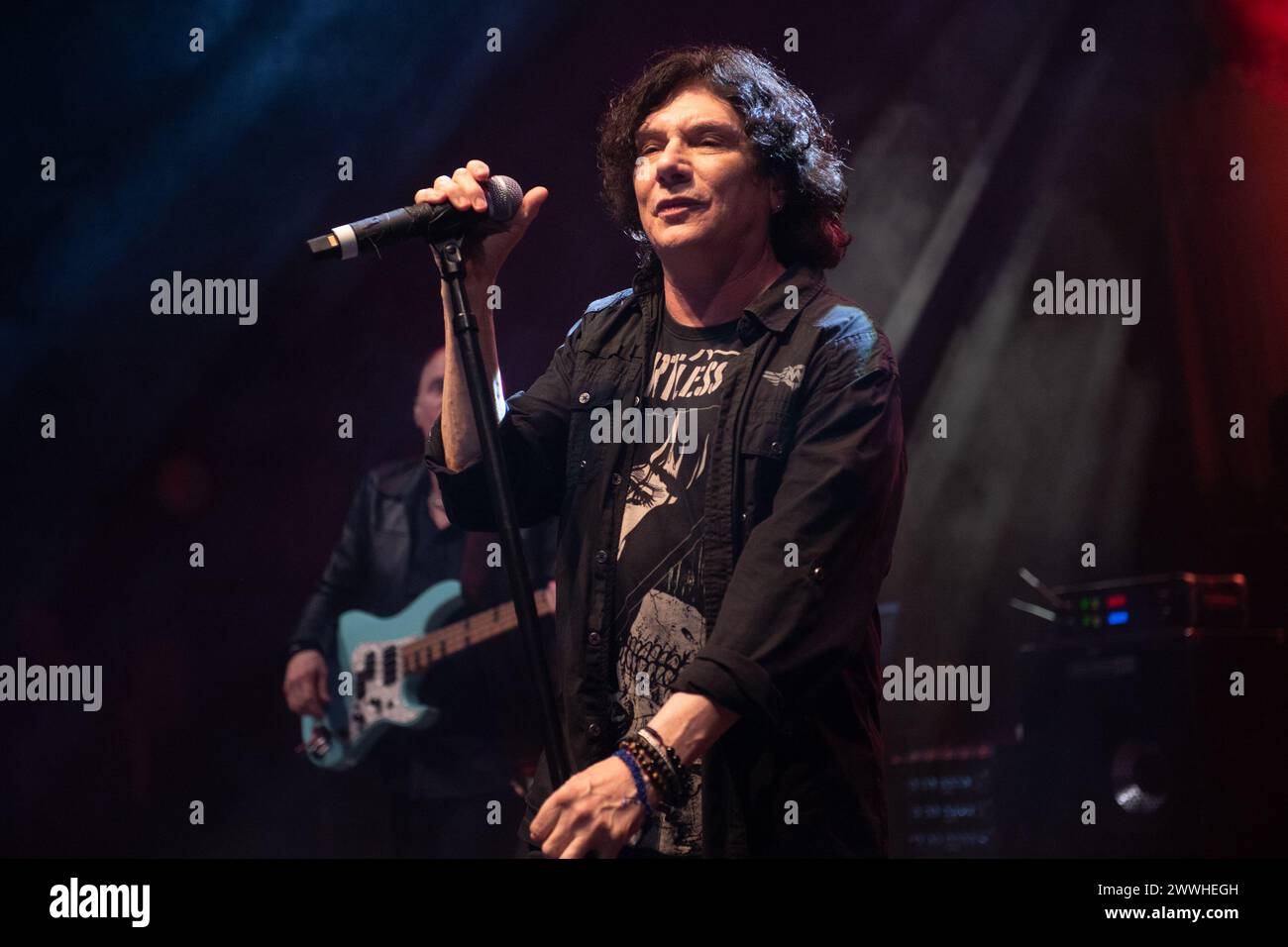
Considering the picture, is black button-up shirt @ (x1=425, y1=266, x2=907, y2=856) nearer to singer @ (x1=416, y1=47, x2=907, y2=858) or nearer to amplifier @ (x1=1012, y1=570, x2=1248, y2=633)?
singer @ (x1=416, y1=47, x2=907, y2=858)

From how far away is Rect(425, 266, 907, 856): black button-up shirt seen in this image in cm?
160

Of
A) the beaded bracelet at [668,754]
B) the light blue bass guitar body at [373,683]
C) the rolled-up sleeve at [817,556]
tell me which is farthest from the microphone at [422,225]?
the light blue bass guitar body at [373,683]

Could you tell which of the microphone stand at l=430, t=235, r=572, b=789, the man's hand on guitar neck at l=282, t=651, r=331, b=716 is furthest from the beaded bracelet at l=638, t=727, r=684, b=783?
the man's hand on guitar neck at l=282, t=651, r=331, b=716

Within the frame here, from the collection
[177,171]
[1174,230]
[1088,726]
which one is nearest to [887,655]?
[1088,726]

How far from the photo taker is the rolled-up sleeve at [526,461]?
1.90m

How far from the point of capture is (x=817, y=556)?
1.61 meters

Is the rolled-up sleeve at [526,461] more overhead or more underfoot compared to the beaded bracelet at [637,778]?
more overhead

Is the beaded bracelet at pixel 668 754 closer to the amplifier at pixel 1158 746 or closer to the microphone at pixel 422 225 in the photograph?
the microphone at pixel 422 225

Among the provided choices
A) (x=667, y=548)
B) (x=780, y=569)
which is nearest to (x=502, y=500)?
(x=667, y=548)

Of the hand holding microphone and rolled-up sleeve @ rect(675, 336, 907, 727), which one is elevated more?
the hand holding microphone

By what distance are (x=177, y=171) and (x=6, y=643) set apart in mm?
1465

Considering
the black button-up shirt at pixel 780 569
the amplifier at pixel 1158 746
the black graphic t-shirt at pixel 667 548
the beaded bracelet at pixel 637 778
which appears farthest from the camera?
the amplifier at pixel 1158 746

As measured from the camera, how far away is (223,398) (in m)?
3.89

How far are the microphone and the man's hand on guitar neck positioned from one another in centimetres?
250
